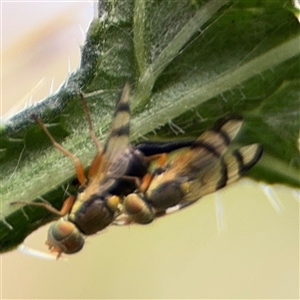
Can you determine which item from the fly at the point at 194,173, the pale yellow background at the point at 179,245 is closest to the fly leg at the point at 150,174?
the fly at the point at 194,173

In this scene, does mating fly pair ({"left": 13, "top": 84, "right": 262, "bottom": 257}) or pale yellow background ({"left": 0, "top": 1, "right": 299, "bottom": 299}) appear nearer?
mating fly pair ({"left": 13, "top": 84, "right": 262, "bottom": 257})

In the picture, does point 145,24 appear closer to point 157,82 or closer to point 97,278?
point 157,82

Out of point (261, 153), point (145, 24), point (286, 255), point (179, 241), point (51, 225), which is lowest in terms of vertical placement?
point (286, 255)

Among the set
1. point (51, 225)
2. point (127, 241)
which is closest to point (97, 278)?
point (127, 241)

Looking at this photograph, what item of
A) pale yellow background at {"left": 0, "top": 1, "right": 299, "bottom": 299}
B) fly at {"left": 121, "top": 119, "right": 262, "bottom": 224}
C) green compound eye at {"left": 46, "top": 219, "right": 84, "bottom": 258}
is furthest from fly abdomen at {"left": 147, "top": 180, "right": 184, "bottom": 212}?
pale yellow background at {"left": 0, "top": 1, "right": 299, "bottom": 299}

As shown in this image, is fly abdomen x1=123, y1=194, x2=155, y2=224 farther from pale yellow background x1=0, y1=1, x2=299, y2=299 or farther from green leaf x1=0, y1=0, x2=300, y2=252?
pale yellow background x1=0, y1=1, x2=299, y2=299

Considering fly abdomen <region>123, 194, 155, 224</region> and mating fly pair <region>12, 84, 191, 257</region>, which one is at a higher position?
mating fly pair <region>12, 84, 191, 257</region>
